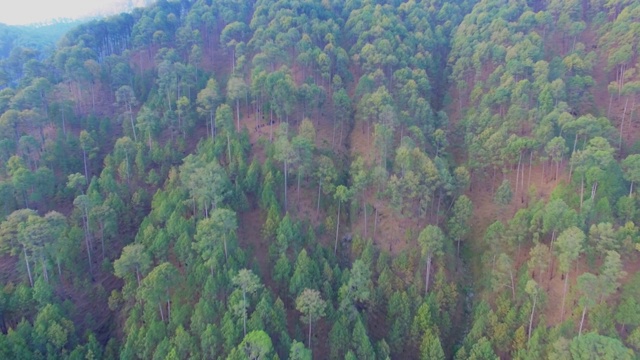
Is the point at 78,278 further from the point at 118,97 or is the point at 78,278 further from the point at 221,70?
the point at 221,70

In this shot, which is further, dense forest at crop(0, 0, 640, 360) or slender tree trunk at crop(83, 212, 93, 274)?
slender tree trunk at crop(83, 212, 93, 274)

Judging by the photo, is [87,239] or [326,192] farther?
[326,192]

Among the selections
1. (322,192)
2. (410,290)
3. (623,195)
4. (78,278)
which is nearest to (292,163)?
(322,192)

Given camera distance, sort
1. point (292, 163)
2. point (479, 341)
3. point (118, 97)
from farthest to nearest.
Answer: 1. point (118, 97)
2. point (292, 163)
3. point (479, 341)

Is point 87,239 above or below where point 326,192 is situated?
below

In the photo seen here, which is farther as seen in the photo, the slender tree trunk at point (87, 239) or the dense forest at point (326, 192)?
the slender tree trunk at point (87, 239)

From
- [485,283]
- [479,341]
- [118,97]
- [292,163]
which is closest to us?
[479,341]

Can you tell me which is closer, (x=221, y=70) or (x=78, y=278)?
(x=78, y=278)

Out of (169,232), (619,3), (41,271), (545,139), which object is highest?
(619,3)
